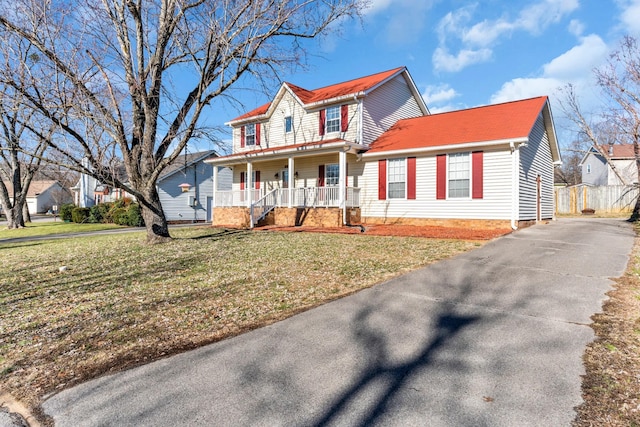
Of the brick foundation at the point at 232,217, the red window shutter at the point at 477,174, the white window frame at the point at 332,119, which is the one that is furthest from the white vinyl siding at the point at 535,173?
the brick foundation at the point at 232,217

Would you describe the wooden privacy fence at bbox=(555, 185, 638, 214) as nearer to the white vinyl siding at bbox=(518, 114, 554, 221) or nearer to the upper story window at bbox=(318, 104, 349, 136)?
the white vinyl siding at bbox=(518, 114, 554, 221)

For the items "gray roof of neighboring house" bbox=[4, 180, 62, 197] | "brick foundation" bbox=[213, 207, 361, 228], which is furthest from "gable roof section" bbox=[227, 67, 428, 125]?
"gray roof of neighboring house" bbox=[4, 180, 62, 197]

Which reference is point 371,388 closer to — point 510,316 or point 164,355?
point 164,355

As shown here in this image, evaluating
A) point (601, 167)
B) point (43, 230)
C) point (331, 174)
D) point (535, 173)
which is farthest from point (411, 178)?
point (601, 167)

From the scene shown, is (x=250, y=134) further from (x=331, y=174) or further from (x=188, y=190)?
(x=188, y=190)

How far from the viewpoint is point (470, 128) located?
14.7 metres

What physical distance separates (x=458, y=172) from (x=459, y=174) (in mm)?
86

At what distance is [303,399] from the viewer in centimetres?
253

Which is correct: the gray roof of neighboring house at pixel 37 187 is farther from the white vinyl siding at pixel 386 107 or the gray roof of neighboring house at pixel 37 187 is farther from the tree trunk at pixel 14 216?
the white vinyl siding at pixel 386 107

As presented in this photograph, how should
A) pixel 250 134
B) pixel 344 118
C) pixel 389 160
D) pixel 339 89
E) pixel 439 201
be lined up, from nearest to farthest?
1. pixel 439 201
2. pixel 389 160
3. pixel 344 118
4. pixel 339 89
5. pixel 250 134

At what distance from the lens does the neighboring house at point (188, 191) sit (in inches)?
1047

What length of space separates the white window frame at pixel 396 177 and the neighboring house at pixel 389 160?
0.14 feet

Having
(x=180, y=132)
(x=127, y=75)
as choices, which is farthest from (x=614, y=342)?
(x=127, y=75)

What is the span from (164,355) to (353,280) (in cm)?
324
